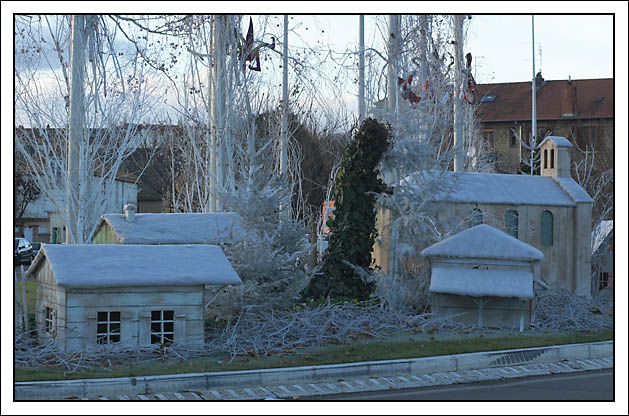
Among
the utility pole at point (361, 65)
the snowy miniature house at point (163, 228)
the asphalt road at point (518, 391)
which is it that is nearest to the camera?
the asphalt road at point (518, 391)

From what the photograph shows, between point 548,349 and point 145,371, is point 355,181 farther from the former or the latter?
point 145,371

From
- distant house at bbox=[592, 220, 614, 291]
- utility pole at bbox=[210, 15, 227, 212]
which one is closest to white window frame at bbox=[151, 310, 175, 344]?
utility pole at bbox=[210, 15, 227, 212]

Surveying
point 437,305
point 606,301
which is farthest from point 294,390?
point 606,301

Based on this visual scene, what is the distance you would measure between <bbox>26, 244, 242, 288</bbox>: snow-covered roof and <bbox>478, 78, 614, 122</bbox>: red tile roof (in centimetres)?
4284

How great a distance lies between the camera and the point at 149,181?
6562 cm

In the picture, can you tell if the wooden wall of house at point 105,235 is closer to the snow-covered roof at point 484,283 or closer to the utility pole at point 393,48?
the snow-covered roof at point 484,283

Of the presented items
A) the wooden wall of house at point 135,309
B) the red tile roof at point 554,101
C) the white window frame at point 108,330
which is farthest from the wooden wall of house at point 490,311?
the red tile roof at point 554,101

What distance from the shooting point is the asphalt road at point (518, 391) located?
11.6 metres

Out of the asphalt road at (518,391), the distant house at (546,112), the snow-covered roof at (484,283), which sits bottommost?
the asphalt road at (518,391)

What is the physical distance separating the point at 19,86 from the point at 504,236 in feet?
35.6

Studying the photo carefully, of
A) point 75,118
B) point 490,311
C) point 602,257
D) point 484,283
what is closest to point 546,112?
point 602,257

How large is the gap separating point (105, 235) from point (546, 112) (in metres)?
44.6

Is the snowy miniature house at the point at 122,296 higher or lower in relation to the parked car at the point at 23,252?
higher

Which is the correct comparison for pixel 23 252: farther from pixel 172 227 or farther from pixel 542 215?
pixel 542 215
